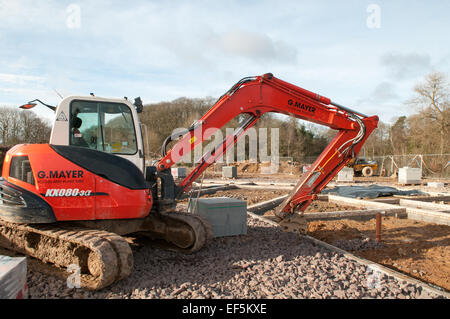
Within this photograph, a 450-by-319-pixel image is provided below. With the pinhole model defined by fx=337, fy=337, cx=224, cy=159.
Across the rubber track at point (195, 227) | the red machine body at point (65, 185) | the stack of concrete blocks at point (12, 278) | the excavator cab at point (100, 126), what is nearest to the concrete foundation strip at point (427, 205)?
the rubber track at point (195, 227)

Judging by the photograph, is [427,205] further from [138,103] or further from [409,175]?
[409,175]

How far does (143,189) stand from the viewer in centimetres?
500

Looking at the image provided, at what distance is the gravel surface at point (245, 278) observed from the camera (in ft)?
13.5

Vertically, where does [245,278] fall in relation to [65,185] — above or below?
below

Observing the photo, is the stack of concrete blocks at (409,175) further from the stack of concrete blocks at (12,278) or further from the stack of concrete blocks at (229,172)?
the stack of concrete blocks at (12,278)

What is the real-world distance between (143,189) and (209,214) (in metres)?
1.87

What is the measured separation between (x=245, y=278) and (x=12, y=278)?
2.68 m

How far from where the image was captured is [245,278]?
A: 4.52m

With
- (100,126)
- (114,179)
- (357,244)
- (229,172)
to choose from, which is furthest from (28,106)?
(229,172)

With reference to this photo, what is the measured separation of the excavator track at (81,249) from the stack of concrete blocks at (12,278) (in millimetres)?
854

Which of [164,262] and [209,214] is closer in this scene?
[164,262]

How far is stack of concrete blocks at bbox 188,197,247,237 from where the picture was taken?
654 centimetres

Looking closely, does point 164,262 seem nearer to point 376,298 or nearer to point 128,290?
point 128,290

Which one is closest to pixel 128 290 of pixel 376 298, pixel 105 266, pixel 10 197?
pixel 105 266
